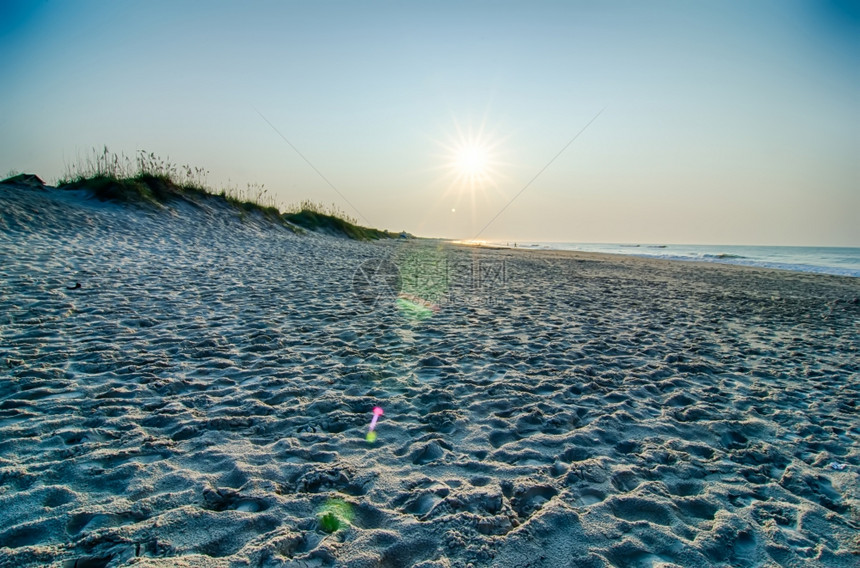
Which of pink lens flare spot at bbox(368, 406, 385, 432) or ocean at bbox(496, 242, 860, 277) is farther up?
ocean at bbox(496, 242, 860, 277)

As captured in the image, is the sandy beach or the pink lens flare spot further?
the pink lens flare spot

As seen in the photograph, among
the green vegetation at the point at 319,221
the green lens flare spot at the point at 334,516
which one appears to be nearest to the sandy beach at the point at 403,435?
the green lens flare spot at the point at 334,516

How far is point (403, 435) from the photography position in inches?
141

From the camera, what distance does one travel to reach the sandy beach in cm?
236

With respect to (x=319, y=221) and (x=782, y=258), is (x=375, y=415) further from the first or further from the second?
(x=782, y=258)

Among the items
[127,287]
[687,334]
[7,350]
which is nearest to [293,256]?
[127,287]

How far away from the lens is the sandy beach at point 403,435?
2.36 meters

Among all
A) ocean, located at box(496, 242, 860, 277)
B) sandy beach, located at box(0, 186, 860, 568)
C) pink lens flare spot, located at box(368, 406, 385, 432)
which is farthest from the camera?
ocean, located at box(496, 242, 860, 277)

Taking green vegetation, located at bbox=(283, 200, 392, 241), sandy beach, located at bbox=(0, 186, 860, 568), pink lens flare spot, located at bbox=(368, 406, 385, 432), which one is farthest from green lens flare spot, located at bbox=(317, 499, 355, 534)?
green vegetation, located at bbox=(283, 200, 392, 241)

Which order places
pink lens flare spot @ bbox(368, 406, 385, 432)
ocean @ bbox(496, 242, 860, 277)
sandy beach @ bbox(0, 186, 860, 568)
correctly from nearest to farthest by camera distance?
1. sandy beach @ bbox(0, 186, 860, 568)
2. pink lens flare spot @ bbox(368, 406, 385, 432)
3. ocean @ bbox(496, 242, 860, 277)

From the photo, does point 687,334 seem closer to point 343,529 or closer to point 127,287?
point 343,529

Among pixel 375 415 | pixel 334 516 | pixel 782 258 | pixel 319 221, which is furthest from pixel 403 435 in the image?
pixel 782 258

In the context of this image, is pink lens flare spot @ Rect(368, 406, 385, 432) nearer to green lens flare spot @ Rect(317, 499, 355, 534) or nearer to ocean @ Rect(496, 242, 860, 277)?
green lens flare spot @ Rect(317, 499, 355, 534)

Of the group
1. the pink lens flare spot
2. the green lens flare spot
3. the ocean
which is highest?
the ocean
